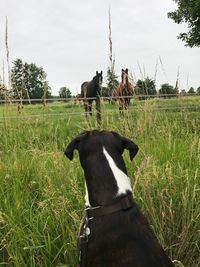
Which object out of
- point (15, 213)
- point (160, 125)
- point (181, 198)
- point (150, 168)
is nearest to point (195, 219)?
point (181, 198)

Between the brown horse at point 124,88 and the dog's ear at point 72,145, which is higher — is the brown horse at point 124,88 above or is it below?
above

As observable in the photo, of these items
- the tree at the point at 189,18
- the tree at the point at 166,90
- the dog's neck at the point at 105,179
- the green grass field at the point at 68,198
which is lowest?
the green grass field at the point at 68,198

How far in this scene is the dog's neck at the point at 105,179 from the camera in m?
2.61

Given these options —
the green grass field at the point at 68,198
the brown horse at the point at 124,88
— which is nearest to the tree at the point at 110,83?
the brown horse at the point at 124,88

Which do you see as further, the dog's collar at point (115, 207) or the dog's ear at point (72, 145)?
the dog's ear at point (72, 145)

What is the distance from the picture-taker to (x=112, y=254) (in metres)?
2.47

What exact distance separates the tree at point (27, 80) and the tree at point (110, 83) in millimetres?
668

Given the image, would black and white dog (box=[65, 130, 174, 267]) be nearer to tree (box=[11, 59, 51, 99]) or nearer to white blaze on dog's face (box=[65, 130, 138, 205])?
white blaze on dog's face (box=[65, 130, 138, 205])

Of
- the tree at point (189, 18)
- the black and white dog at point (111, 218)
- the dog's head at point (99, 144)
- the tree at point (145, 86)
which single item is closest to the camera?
the black and white dog at point (111, 218)

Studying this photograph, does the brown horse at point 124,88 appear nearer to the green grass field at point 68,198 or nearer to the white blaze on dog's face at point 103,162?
the green grass field at point 68,198

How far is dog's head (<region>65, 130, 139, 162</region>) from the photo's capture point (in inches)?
109

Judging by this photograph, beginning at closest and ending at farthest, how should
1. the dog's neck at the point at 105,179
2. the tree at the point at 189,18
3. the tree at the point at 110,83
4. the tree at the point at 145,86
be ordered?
the dog's neck at the point at 105,179
the tree at the point at 110,83
the tree at the point at 145,86
the tree at the point at 189,18

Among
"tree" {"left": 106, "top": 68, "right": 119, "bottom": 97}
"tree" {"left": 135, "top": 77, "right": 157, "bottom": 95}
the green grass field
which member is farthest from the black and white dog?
"tree" {"left": 135, "top": 77, "right": 157, "bottom": 95}

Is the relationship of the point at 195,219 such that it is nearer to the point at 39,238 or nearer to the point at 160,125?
the point at 39,238
